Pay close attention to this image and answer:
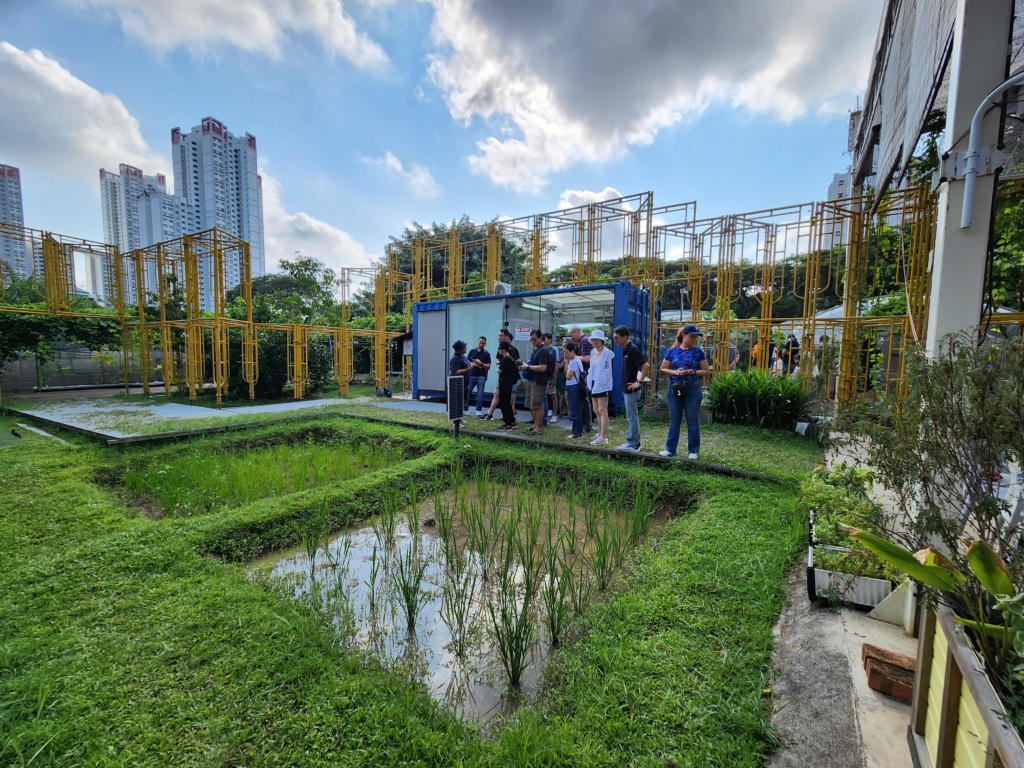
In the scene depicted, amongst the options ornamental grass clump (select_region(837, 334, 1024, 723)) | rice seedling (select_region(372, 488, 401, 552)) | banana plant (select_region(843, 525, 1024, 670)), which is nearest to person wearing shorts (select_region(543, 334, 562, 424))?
rice seedling (select_region(372, 488, 401, 552))

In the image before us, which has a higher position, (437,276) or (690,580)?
(437,276)

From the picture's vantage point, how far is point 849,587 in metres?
2.20

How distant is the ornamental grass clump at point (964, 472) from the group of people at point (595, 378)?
3.13 metres

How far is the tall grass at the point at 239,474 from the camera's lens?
429 cm

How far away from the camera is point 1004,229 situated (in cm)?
363

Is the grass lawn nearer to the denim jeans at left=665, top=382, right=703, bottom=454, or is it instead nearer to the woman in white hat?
the denim jeans at left=665, top=382, right=703, bottom=454

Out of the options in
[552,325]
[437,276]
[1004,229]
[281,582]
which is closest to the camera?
[281,582]

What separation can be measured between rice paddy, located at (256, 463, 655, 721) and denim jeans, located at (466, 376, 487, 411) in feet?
15.1

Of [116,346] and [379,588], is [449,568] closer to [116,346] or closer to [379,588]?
[379,588]

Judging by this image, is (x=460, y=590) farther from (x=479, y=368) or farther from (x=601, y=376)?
(x=479, y=368)

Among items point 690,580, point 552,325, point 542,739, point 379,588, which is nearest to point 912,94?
point 690,580

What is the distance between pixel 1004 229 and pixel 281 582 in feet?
19.2

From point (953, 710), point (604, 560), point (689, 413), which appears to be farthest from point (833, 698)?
point (689, 413)

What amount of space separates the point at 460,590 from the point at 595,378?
144 inches
